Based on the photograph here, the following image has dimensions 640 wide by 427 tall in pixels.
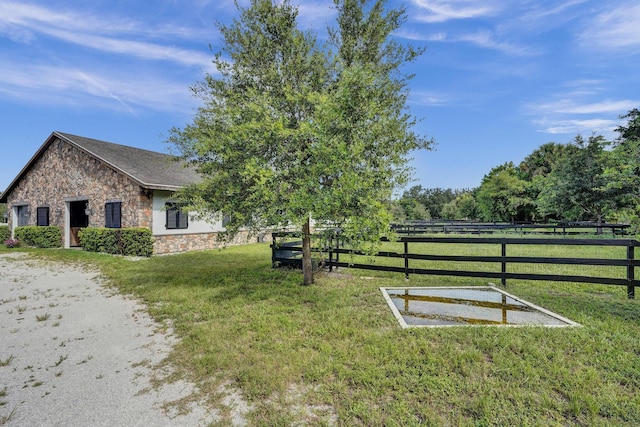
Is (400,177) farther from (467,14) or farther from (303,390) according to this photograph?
(467,14)

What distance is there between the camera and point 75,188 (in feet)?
52.3

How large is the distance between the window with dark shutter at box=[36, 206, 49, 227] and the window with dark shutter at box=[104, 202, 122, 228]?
6.30 meters

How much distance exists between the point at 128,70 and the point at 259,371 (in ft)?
58.6

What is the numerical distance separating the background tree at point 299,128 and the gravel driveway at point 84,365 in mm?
2756

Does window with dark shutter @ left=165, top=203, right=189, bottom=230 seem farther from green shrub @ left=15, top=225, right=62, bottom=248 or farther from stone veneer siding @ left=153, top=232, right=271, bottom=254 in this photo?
green shrub @ left=15, top=225, right=62, bottom=248

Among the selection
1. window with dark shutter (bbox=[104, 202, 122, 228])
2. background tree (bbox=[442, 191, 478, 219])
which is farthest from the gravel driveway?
background tree (bbox=[442, 191, 478, 219])

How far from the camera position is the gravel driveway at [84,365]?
2.57 meters

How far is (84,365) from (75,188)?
16942 mm

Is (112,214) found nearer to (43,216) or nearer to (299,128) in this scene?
(43,216)

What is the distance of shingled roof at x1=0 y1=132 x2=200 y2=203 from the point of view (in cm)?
1332

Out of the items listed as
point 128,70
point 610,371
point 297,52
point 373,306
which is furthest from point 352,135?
point 128,70

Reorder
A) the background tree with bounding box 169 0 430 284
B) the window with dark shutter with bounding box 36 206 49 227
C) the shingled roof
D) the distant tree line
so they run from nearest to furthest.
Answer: the distant tree line → the background tree with bounding box 169 0 430 284 → the shingled roof → the window with dark shutter with bounding box 36 206 49 227

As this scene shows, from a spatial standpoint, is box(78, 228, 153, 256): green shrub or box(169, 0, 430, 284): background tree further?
box(78, 228, 153, 256): green shrub

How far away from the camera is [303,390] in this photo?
286cm
